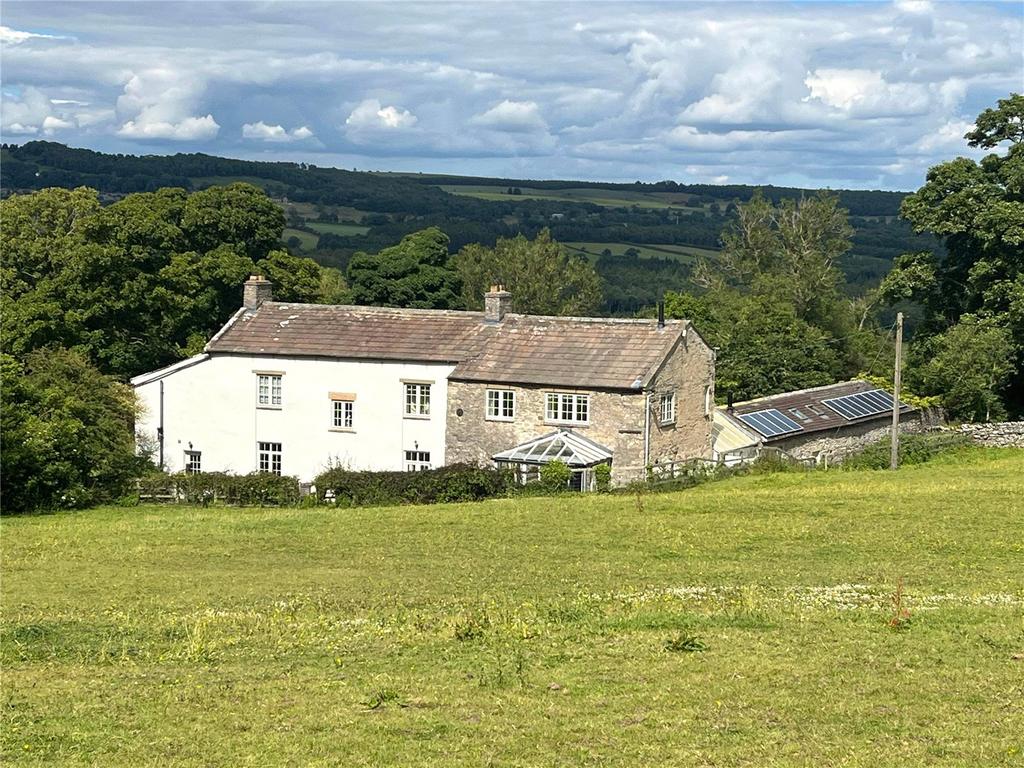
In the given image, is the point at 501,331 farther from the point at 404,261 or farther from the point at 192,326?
the point at 404,261

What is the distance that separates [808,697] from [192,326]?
52054mm

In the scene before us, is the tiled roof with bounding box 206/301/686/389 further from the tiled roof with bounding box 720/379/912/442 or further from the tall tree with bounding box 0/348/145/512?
the tiled roof with bounding box 720/379/912/442

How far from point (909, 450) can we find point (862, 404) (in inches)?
486

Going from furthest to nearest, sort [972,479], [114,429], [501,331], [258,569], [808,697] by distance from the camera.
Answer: [501,331] → [114,429] → [972,479] → [258,569] → [808,697]

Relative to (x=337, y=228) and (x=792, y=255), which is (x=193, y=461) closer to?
(x=792, y=255)

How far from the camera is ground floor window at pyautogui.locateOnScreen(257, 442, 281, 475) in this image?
5406 centimetres

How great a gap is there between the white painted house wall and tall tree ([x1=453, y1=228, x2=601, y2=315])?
145 ft

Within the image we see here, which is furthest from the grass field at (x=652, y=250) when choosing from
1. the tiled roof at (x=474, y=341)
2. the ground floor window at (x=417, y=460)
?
the ground floor window at (x=417, y=460)

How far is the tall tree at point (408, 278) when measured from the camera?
82994mm

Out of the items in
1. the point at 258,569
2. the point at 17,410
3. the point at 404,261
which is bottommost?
the point at 258,569

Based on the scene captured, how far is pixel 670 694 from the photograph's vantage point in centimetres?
1623

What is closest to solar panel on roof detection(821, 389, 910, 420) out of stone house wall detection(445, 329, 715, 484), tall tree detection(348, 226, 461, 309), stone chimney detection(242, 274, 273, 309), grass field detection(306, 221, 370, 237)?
stone house wall detection(445, 329, 715, 484)

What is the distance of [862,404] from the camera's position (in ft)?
202

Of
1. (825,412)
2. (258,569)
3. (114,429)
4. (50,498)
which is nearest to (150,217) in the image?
(114,429)
